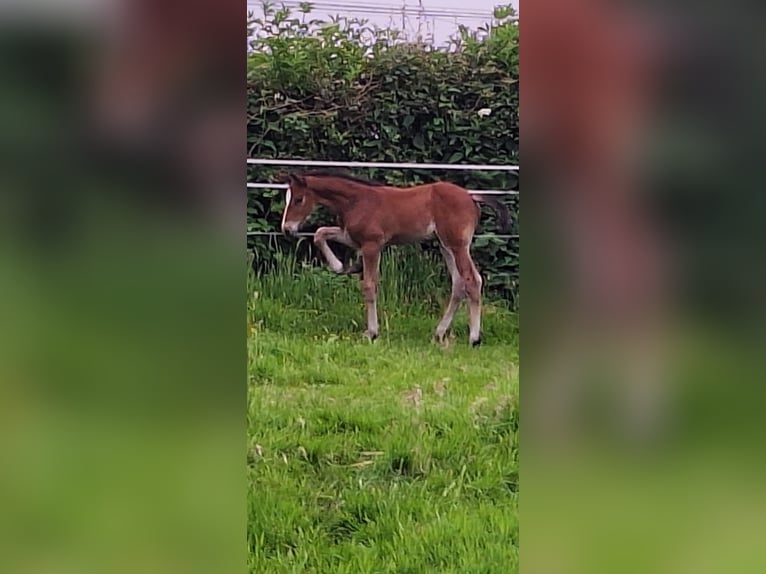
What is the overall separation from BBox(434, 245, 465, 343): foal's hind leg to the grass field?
0.07ft

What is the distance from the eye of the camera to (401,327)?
6.74 ft

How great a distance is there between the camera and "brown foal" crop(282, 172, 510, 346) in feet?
6.55

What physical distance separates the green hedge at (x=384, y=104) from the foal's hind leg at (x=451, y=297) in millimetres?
60

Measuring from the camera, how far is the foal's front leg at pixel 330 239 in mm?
2002

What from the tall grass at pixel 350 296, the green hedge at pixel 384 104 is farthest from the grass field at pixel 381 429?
the green hedge at pixel 384 104

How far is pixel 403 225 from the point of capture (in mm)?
2037

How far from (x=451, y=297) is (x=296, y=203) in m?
0.44

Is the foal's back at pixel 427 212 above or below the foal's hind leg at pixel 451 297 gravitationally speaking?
above
